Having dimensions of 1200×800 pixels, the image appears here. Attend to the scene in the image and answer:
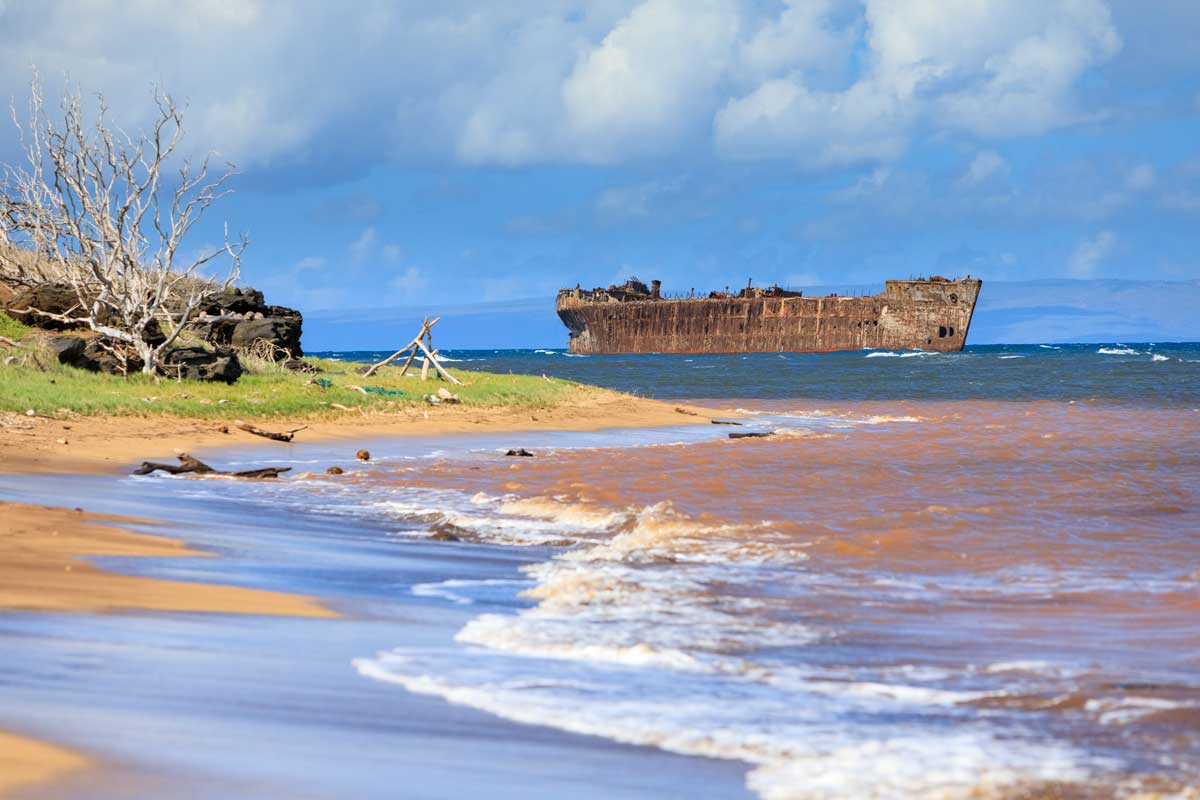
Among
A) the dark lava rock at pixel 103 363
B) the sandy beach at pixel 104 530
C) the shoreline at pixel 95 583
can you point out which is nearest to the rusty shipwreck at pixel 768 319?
the sandy beach at pixel 104 530

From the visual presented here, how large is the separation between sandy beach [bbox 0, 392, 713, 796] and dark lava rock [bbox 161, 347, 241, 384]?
9.63 feet

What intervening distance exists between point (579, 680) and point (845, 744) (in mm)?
1269

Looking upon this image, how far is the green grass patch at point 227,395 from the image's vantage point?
59.7ft

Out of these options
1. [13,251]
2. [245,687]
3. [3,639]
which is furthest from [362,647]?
[13,251]

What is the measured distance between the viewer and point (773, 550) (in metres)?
9.33

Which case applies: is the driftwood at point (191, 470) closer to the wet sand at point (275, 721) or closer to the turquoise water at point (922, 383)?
the wet sand at point (275, 721)

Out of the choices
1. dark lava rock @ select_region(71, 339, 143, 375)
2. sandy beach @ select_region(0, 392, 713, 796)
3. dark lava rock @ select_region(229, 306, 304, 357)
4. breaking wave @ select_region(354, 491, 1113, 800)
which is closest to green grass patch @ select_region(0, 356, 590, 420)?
sandy beach @ select_region(0, 392, 713, 796)

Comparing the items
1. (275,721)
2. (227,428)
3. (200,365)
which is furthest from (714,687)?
(200,365)

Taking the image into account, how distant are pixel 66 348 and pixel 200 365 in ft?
7.55

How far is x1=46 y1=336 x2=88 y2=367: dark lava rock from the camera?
71.7 ft

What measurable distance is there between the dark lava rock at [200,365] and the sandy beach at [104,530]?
9.63ft

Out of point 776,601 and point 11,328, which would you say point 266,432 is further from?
point 776,601

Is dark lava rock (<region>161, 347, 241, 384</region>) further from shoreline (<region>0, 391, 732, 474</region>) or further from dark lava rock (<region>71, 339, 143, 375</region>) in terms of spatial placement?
shoreline (<region>0, 391, 732, 474</region>)

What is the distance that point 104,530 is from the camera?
27.7 ft
